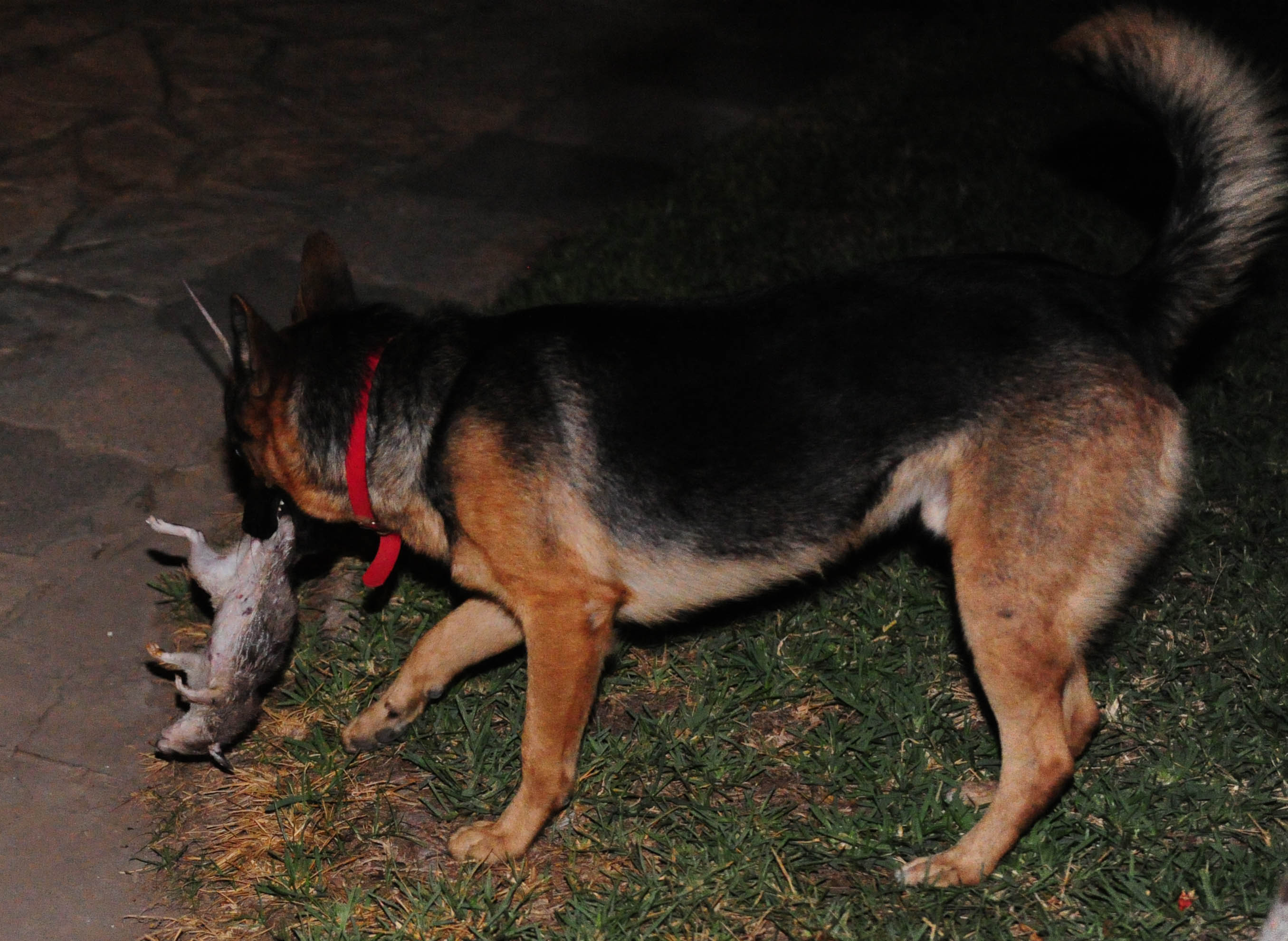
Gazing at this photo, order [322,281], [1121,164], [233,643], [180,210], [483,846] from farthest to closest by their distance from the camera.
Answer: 1. [1121,164]
2. [180,210]
3. [322,281]
4. [233,643]
5. [483,846]

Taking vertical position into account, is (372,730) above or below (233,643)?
below

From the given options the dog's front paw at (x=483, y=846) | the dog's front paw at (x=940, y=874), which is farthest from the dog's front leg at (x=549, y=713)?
the dog's front paw at (x=940, y=874)

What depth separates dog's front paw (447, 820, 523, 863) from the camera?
11.9ft

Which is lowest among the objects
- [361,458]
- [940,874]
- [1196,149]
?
[940,874]

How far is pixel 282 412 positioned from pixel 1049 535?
7.15 feet

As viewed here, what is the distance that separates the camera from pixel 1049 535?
3.34m

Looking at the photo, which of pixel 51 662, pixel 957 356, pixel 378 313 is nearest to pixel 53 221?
pixel 51 662

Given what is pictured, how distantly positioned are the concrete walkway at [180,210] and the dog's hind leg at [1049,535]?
2467mm

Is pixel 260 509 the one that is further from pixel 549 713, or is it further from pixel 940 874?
pixel 940 874

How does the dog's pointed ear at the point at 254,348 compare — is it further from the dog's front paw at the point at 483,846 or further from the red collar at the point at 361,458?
the dog's front paw at the point at 483,846

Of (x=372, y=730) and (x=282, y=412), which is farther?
(x=372, y=730)

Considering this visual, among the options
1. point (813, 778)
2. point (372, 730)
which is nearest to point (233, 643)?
point (372, 730)

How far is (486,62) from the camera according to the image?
9383mm

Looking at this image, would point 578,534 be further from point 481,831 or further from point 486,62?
point 486,62
